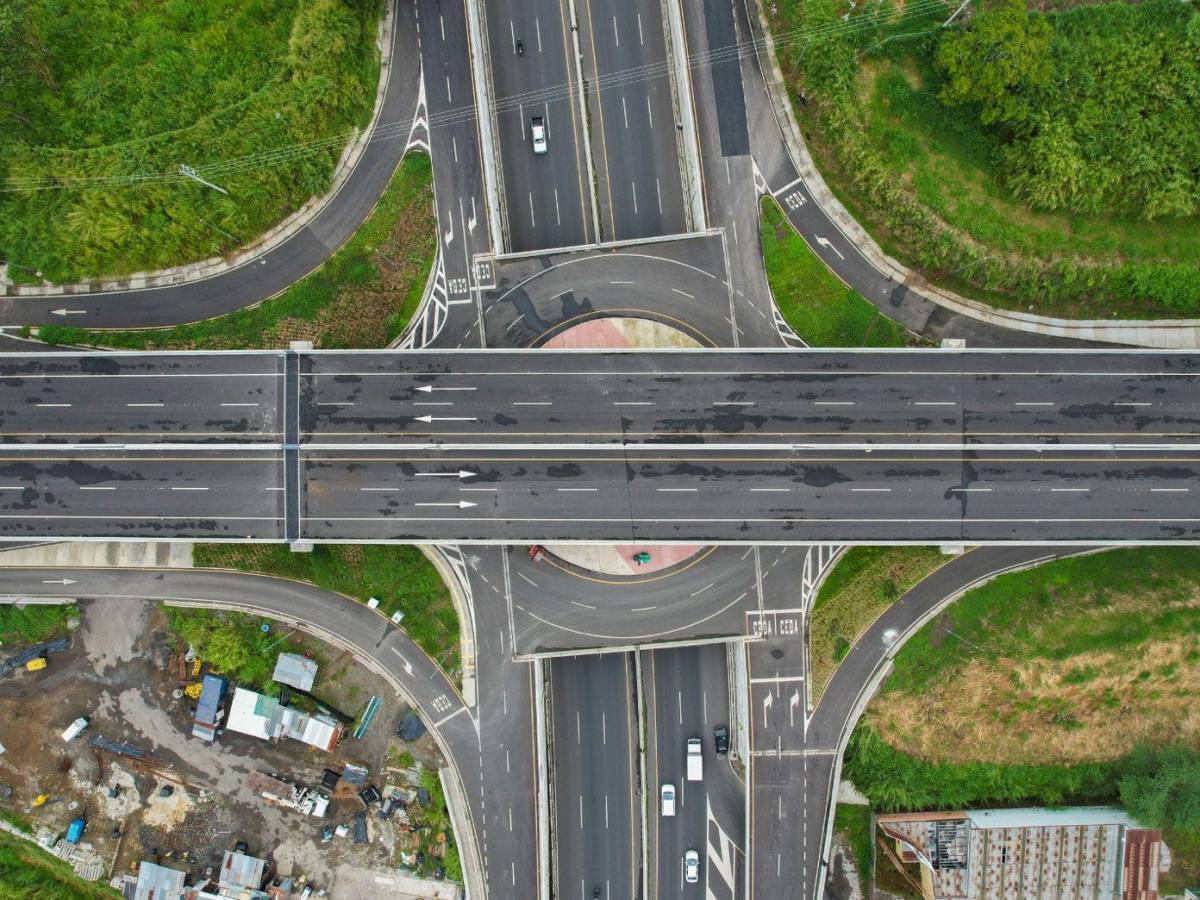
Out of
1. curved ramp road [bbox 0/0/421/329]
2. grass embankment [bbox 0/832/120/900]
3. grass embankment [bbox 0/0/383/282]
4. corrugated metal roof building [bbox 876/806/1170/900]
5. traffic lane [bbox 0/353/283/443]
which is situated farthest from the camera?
curved ramp road [bbox 0/0/421/329]

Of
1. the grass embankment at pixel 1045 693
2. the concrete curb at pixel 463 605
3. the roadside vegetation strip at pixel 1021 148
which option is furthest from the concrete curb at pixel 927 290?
the concrete curb at pixel 463 605

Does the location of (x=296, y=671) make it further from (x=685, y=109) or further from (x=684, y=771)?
(x=685, y=109)

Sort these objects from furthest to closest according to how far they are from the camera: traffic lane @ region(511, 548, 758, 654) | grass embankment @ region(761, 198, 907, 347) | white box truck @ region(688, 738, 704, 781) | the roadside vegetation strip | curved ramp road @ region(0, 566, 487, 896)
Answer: curved ramp road @ region(0, 566, 487, 896), white box truck @ region(688, 738, 704, 781), grass embankment @ region(761, 198, 907, 347), traffic lane @ region(511, 548, 758, 654), the roadside vegetation strip

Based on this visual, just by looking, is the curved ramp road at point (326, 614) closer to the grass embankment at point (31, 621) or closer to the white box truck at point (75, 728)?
the grass embankment at point (31, 621)

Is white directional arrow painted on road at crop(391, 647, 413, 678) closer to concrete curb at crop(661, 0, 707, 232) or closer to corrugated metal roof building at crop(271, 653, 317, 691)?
corrugated metal roof building at crop(271, 653, 317, 691)

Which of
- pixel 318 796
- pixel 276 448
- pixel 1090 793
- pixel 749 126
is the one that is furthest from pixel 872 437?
pixel 318 796

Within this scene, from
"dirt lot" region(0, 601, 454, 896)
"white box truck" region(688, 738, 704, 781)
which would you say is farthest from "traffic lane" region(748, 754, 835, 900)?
"dirt lot" region(0, 601, 454, 896)

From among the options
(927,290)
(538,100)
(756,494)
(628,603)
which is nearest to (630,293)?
(538,100)
